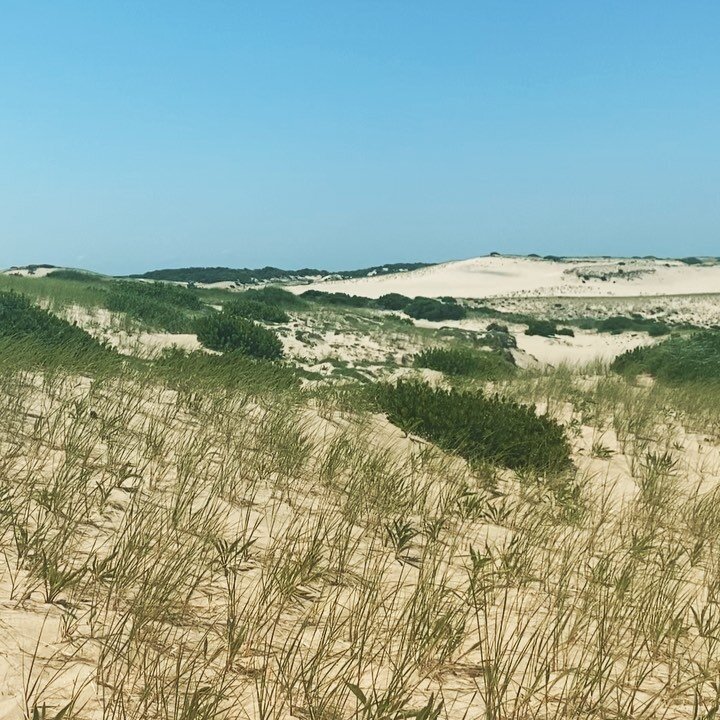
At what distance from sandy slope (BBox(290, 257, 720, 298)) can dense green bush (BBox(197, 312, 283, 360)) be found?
124 feet

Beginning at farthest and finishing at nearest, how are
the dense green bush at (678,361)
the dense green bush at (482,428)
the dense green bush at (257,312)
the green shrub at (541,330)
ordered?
the green shrub at (541,330) < the dense green bush at (257,312) < the dense green bush at (678,361) < the dense green bush at (482,428)

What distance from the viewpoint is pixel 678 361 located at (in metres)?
17.0

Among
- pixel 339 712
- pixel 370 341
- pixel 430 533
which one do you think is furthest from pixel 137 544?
pixel 370 341

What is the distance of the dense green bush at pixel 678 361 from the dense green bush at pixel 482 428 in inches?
352

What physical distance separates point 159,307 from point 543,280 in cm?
4763

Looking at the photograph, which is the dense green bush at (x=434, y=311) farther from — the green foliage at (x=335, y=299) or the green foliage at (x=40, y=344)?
the green foliage at (x=40, y=344)

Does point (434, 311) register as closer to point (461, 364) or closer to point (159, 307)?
point (159, 307)

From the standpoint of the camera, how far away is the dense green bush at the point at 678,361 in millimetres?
16312

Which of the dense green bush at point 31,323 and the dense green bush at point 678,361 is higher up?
the dense green bush at point 31,323

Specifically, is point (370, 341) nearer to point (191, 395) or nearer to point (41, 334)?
point (41, 334)

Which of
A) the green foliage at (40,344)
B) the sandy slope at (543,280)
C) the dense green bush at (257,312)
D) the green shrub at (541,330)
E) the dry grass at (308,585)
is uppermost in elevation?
the sandy slope at (543,280)

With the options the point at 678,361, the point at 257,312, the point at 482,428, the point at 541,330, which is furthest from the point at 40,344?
the point at 541,330

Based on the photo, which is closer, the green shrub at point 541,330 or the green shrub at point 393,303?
the green shrub at point 541,330

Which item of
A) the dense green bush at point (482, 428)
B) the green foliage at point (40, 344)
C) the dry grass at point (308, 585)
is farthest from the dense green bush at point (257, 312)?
the dry grass at point (308, 585)
